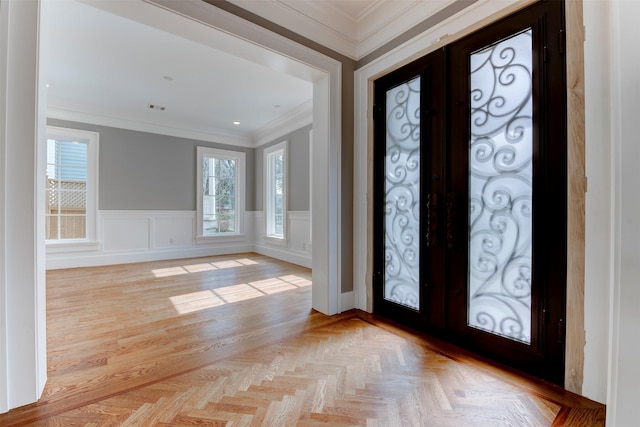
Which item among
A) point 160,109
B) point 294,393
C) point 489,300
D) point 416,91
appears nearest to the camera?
point 294,393

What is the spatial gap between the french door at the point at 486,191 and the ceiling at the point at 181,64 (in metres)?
0.66

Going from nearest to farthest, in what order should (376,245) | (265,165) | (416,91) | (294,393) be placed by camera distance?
(294,393)
(416,91)
(376,245)
(265,165)

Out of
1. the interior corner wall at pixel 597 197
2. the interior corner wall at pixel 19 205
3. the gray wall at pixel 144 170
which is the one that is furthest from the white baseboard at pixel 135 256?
the interior corner wall at pixel 597 197

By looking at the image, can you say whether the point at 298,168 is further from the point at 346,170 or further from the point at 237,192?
the point at 346,170

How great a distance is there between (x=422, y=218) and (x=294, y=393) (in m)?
1.51

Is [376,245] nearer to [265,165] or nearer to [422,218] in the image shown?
[422,218]

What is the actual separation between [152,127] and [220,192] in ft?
5.87

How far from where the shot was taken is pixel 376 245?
261 cm

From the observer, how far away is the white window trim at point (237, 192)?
5.91m

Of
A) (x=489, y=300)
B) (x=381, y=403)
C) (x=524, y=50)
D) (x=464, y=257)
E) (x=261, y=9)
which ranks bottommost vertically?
(x=381, y=403)

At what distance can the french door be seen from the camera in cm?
158

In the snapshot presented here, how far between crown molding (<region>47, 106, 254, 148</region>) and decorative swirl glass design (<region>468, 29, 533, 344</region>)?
5.29 m

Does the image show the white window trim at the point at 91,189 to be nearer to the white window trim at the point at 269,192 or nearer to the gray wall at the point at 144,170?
the gray wall at the point at 144,170

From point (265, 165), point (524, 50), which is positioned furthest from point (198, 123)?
point (524, 50)
